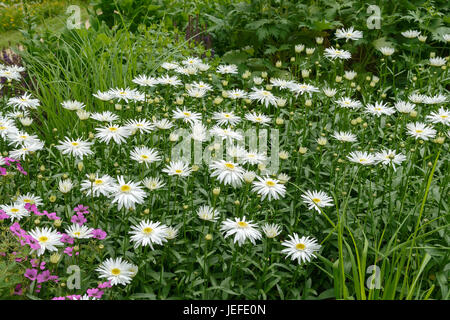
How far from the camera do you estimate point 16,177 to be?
9.29 feet

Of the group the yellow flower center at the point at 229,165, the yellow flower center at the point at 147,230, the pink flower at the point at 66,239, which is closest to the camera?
the yellow flower center at the point at 147,230

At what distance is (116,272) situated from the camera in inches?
77.4

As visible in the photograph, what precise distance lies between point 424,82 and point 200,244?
9.62 feet

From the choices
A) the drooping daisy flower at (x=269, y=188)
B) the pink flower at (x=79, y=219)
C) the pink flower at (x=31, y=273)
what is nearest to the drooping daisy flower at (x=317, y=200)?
the drooping daisy flower at (x=269, y=188)

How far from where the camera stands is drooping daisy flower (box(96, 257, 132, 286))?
1925 millimetres

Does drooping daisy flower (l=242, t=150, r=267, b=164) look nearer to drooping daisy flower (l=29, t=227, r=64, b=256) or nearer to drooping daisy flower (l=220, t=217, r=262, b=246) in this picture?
drooping daisy flower (l=220, t=217, r=262, b=246)

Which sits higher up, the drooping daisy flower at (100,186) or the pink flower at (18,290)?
the drooping daisy flower at (100,186)

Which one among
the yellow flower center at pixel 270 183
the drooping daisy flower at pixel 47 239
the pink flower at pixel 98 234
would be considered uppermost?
the yellow flower center at pixel 270 183

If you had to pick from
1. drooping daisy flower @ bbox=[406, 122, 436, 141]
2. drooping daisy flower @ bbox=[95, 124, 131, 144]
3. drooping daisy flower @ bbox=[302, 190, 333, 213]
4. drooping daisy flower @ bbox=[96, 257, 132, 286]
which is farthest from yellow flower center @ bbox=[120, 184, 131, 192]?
drooping daisy flower @ bbox=[406, 122, 436, 141]

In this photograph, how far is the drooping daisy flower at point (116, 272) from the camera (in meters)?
1.93

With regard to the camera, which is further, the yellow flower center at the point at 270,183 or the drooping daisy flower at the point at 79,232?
the yellow flower center at the point at 270,183

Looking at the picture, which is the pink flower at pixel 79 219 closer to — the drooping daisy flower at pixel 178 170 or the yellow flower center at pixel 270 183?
the drooping daisy flower at pixel 178 170

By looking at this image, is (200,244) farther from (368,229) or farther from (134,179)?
(368,229)
